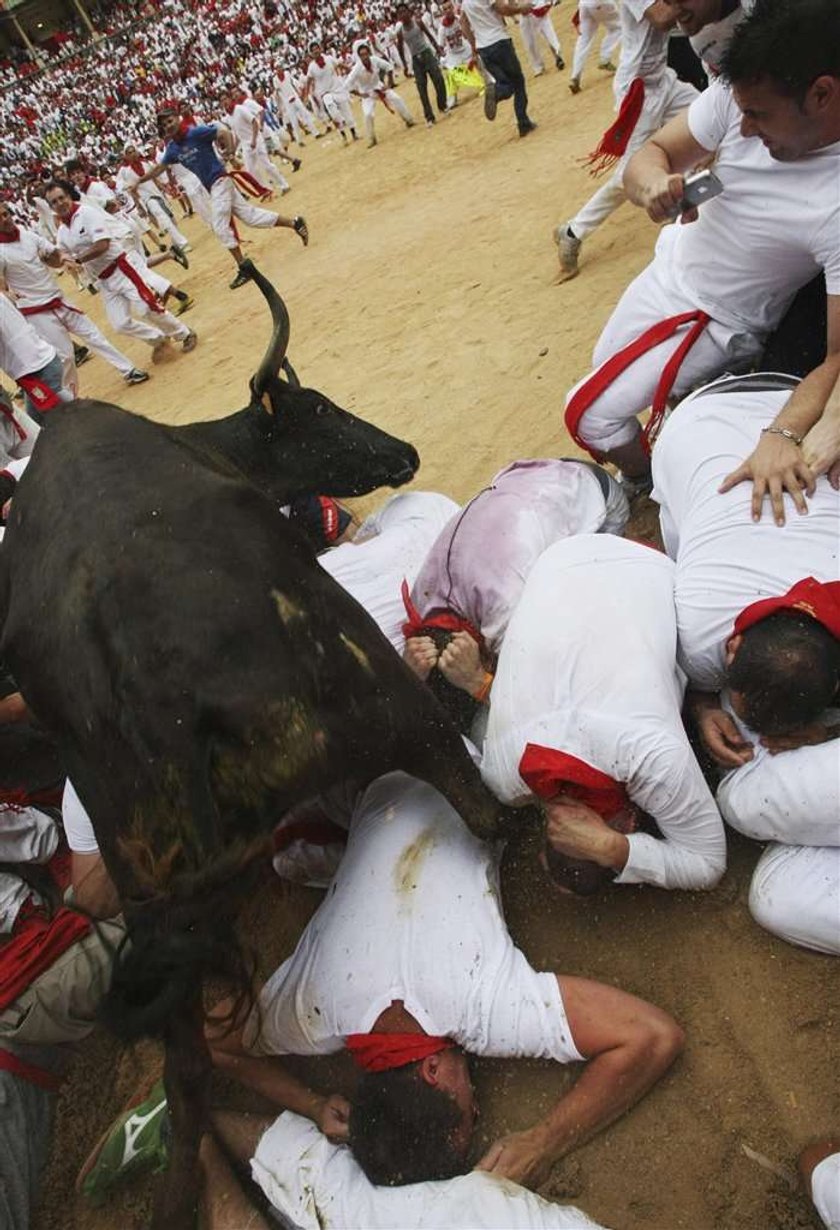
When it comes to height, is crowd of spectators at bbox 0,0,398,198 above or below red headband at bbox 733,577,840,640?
above

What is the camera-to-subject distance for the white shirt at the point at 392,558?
308cm

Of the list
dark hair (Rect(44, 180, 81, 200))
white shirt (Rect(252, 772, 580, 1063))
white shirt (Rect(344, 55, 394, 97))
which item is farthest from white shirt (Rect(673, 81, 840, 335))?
white shirt (Rect(344, 55, 394, 97))

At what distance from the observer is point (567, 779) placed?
2.08 m

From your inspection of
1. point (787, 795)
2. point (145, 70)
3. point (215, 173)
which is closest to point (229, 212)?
point (215, 173)

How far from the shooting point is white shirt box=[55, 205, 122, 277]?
337 inches

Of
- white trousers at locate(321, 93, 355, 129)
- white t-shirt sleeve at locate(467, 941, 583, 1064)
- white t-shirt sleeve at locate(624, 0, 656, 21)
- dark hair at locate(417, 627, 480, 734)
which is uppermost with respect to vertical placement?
white trousers at locate(321, 93, 355, 129)

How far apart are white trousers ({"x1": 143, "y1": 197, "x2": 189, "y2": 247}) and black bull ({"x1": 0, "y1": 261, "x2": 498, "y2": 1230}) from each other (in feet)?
45.6

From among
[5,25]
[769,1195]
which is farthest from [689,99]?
[5,25]

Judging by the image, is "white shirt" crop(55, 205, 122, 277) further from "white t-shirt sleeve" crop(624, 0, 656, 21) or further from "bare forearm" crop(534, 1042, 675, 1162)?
"bare forearm" crop(534, 1042, 675, 1162)

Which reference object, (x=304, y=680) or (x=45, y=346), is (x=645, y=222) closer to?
(x=45, y=346)

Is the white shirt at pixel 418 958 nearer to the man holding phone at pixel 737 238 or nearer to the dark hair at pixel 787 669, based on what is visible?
the dark hair at pixel 787 669

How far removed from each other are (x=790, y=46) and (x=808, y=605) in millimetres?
1466

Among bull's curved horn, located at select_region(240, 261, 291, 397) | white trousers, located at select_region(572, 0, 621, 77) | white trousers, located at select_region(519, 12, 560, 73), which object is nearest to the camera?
bull's curved horn, located at select_region(240, 261, 291, 397)

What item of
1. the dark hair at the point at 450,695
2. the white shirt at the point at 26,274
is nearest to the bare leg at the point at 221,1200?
the dark hair at the point at 450,695
